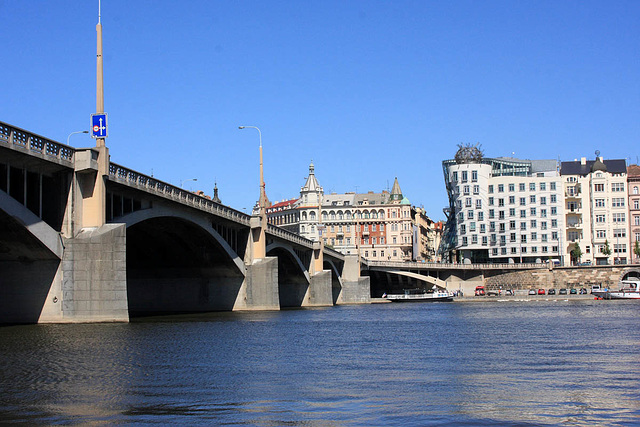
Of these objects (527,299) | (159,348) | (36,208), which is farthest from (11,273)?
(527,299)

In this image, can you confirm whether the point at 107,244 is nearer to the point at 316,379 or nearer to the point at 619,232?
the point at 316,379

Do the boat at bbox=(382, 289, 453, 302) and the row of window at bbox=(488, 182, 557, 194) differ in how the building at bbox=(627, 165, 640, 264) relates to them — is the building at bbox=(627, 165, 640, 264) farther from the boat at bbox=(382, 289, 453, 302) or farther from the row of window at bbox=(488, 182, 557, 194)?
the boat at bbox=(382, 289, 453, 302)

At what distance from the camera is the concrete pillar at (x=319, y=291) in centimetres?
10688

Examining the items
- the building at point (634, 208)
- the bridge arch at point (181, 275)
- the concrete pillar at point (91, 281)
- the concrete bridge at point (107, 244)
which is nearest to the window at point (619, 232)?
the building at point (634, 208)

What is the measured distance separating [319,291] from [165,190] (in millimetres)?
50769

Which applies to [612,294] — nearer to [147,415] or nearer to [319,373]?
[319,373]

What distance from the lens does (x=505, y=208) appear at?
14750 cm

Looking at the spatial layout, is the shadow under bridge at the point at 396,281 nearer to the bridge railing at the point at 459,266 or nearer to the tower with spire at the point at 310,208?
the bridge railing at the point at 459,266

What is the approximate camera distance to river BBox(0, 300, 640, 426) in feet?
54.9

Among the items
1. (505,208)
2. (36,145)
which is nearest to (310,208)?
(505,208)

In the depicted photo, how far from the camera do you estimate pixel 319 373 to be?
24828 mm

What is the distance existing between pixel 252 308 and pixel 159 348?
46.5 metres

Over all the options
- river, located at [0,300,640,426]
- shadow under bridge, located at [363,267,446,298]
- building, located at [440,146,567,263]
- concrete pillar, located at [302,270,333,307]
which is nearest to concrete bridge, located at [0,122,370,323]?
river, located at [0,300,640,426]

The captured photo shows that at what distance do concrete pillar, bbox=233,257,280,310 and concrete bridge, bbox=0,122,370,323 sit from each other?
10cm
